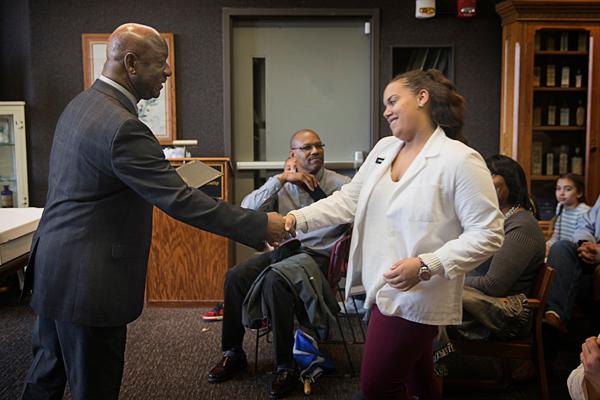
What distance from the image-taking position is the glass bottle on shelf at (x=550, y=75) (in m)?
4.67

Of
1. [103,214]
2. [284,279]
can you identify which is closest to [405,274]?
[103,214]

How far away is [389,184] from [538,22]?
10.6 ft

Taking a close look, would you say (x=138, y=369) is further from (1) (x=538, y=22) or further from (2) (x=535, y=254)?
(1) (x=538, y=22)

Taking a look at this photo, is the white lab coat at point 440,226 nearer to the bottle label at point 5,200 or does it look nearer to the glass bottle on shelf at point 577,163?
the glass bottle on shelf at point 577,163

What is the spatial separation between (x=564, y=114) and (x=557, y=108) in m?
0.07

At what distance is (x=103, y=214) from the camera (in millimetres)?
1772

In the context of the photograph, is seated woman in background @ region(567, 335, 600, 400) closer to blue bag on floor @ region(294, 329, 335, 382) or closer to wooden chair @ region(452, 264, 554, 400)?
wooden chair @ region(452, 264, 554, 400)

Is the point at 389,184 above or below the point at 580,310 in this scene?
above

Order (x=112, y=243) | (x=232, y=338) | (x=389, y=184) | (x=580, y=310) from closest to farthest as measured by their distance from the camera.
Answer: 1. (x=112, y=243)
2. (x=389, y=184)
3. (x=232, y=338)
4. (x=580, y=310)

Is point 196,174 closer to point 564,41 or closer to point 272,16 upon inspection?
point 272,16

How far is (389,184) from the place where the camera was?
1.92 meters

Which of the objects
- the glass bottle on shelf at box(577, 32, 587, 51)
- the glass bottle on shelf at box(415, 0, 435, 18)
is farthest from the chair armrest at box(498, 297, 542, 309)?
the glass bottle on shelf at box(577, 32, 587, 51)

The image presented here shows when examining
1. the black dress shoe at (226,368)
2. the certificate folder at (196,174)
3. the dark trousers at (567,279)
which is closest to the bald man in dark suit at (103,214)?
the certificate folder at (196,174)

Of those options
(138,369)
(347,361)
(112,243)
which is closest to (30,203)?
(138,369)
